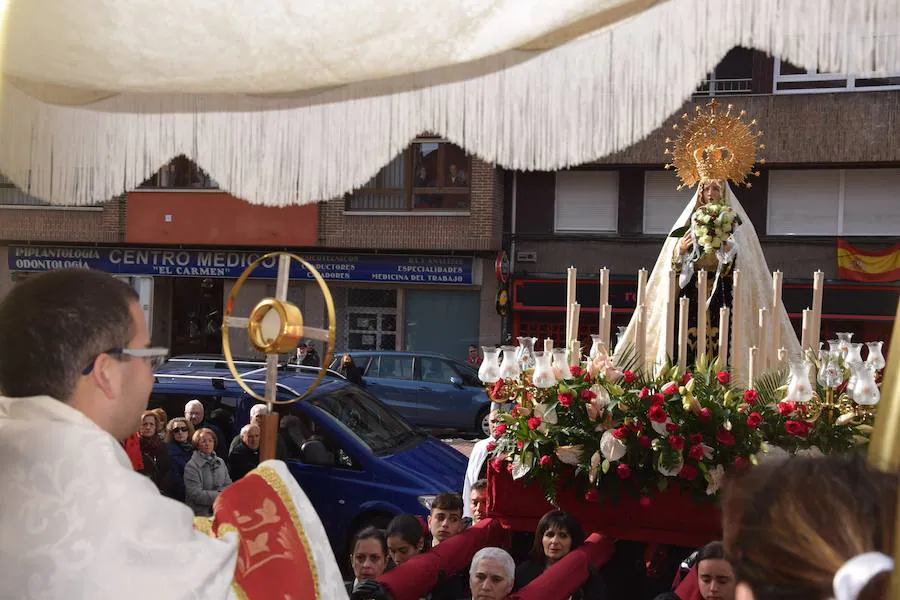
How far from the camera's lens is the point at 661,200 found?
17.7 metres

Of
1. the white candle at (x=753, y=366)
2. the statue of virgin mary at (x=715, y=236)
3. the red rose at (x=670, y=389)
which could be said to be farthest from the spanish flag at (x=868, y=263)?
the red rose at (x=670, y=389)

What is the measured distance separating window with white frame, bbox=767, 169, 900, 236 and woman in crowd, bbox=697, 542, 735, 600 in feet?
49.5

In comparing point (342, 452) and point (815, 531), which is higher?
point (815, 531)

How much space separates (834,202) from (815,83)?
7.37ft

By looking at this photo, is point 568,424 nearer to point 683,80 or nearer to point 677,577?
point 677,577

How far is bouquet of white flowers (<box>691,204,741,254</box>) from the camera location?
5504mm

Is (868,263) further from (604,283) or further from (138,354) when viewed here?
(138,354)

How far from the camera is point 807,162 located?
16.7 m

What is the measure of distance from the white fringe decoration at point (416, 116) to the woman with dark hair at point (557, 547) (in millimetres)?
1744

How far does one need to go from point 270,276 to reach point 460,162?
14.9 feet

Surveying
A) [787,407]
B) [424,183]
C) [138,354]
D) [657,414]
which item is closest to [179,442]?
[657,414]

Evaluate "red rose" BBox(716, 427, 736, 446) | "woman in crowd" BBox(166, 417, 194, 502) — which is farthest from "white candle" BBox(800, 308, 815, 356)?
"woman in crowd" BBox(166, 417, 194, 502)

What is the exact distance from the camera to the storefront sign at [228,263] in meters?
18.8

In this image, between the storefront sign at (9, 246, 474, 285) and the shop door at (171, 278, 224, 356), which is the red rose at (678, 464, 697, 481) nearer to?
the storefront sign at (9, 246, 474, 285)
